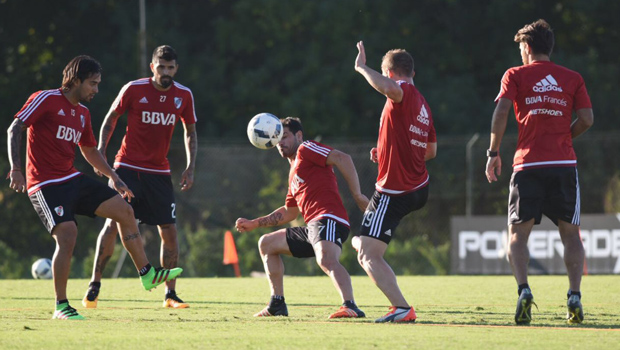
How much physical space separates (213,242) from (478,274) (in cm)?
590

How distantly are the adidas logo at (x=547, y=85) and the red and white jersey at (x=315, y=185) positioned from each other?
172cm

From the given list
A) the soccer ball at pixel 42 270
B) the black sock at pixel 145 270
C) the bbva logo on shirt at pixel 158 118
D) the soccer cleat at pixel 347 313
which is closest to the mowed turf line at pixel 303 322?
the soccer cleat at pixel 347 313

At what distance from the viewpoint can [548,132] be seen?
7219mm

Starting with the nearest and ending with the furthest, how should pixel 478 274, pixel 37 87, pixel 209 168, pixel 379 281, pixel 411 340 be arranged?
pixel 411 340
pixel 379 281
pixel 478 274
pixel 209 168
pixel 37 87

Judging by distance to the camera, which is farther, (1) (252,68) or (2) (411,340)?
(1) (252,68)

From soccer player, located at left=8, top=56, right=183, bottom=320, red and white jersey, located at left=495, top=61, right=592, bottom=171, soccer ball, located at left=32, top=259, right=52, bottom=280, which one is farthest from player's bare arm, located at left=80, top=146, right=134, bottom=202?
soccer ball, located at left=32, top=259, right=52, bottom=280

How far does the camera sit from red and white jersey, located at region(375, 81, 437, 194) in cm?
718

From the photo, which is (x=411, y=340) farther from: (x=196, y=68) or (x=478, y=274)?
(x=196, y=68)

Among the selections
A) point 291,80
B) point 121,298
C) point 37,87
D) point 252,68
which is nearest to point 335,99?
point 291,80

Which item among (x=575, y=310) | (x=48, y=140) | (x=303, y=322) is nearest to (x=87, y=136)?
(x=48, y=140)

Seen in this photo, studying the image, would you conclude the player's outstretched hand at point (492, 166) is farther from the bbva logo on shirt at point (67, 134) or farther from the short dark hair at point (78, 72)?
the bbva logo on shirt at point (67, 134)

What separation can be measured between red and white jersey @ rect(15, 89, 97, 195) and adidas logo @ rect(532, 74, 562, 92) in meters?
3.67

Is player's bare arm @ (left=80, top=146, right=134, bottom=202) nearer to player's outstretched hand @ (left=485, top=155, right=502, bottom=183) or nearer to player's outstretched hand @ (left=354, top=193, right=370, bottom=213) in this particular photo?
player's outstretched hand @ (left=354, top=193, right=370, bottom=213)

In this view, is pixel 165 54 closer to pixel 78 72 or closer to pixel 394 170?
pixel 78 72
